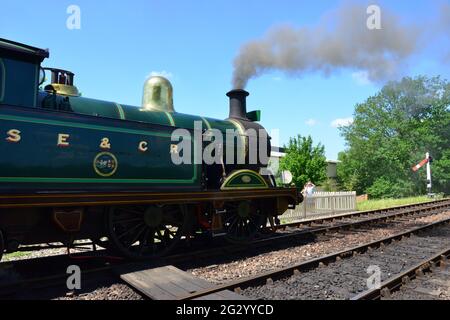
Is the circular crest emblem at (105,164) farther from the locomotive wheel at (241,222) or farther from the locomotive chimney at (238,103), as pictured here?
the locomotive chimney at (238,103)

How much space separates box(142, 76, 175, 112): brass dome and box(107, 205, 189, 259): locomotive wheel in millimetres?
2121

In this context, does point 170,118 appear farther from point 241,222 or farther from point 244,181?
point 241,222

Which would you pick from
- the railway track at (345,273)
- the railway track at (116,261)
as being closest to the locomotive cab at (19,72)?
the railway track at (116,261)

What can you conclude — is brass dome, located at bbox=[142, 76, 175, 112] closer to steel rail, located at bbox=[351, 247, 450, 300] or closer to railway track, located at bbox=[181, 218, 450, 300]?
railway track, located at bbox=[181, 218, 450, 300]

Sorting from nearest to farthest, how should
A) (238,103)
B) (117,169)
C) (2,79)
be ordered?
1. (2,79)
2. (117,169)
3. (238,103)

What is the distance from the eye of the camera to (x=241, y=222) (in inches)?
316

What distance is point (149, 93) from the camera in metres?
7.68

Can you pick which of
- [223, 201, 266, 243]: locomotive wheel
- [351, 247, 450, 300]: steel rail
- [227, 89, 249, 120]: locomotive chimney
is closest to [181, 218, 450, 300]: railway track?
[351, 247, 450, 300]: steel rail

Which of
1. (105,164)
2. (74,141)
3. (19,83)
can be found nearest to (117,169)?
(105,164)

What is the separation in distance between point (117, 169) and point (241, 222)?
3.15 metres

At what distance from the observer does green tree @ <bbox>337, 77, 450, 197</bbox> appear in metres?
35.3

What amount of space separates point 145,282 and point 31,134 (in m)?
2.51
